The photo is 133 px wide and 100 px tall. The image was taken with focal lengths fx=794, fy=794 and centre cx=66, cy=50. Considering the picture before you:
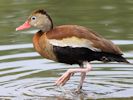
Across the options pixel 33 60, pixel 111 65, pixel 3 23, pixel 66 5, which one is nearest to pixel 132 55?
pixel 111 65

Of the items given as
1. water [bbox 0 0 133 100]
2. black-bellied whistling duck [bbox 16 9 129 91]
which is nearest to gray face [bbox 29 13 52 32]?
black-bellied whistling duck [bbox 16 9 129 91]

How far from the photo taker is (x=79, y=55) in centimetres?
1353

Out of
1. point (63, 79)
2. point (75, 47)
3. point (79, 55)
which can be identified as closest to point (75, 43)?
point (75, 47)

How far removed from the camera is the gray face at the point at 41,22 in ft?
45.6

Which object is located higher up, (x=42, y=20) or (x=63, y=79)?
(x=42, y=20)

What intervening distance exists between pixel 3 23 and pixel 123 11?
3.21 meters

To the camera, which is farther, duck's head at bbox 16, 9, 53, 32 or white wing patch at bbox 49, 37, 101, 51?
duck's head at bbox 16, 9, 53, 32

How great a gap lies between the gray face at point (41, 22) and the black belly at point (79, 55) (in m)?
0.56

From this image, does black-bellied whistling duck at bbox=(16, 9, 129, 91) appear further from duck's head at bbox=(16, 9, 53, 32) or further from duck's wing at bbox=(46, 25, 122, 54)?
duck's head at bbox=(16, 9, 53, 32)

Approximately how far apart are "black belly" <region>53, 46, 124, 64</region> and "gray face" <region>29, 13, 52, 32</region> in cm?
56

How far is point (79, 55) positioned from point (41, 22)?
0.98 m

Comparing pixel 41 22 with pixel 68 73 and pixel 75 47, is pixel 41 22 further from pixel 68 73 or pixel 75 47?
pixel 68 73

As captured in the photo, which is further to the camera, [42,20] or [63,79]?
[42,20]

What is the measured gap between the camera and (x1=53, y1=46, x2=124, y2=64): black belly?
13453 mm
